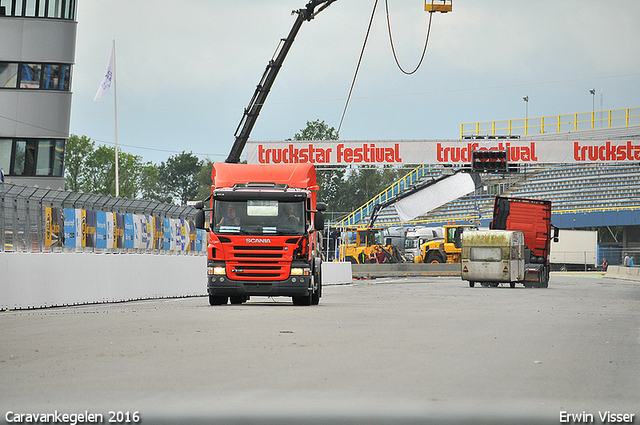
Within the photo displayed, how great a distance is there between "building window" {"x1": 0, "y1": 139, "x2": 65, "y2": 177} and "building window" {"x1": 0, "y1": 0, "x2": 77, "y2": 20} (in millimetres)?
6043

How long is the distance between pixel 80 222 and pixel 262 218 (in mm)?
7732

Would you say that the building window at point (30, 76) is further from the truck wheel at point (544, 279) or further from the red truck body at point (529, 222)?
the truck wheel at point (544, 279)

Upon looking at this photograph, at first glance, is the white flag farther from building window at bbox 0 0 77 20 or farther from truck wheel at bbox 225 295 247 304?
truck wheel at bbox 225 295 247 304

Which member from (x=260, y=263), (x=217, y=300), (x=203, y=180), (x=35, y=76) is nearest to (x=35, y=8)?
(x=35, y=76)

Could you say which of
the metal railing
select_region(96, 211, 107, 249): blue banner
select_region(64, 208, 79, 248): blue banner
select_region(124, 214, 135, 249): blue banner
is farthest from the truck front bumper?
the metal railing

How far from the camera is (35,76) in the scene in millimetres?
44250

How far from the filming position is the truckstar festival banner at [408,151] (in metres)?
50.2

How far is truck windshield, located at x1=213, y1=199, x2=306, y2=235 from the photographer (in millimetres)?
19453

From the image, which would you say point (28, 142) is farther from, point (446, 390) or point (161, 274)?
point (446, 390)

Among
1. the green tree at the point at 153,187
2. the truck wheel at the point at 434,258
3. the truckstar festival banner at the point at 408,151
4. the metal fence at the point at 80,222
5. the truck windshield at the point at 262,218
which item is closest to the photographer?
the truck windshield at the point at 262,218

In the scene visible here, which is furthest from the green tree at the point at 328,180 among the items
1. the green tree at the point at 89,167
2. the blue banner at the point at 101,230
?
the blue banner at the point at 101,230

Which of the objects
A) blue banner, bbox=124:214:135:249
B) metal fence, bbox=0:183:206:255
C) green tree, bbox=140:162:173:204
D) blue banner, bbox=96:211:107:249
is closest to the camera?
metal fence, bbox=0:183:206:255

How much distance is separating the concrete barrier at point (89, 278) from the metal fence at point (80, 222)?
6.62ft

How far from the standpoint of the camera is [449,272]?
53844 millimetres
